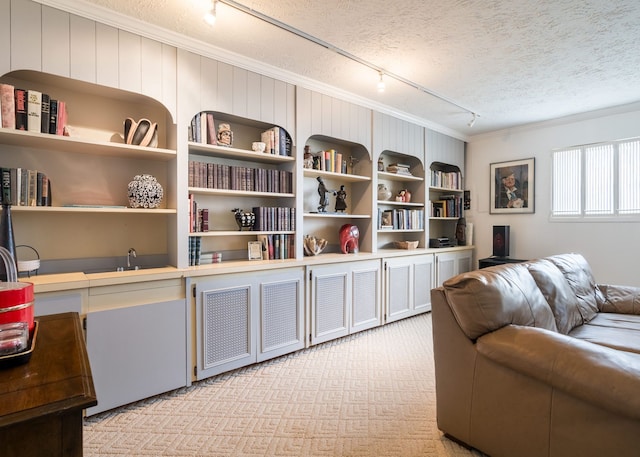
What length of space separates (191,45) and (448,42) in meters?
1.92

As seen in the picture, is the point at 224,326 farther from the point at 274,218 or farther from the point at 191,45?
the point at 191,45

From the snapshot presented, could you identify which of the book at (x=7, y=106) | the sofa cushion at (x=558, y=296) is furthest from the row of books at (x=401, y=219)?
the book at (x=7, y=106)

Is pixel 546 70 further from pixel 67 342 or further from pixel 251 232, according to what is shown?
pixel 67 342

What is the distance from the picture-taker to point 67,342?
3.26ft

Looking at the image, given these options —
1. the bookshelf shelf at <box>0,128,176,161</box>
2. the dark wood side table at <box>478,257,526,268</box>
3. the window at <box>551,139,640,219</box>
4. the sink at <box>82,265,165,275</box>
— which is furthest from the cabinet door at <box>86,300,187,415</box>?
the window at <box>551,139,640,219</box>

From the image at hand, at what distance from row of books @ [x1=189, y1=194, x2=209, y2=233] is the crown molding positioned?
43.9 inches

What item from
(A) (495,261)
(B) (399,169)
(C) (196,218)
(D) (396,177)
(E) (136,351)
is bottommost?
(E) (136,351)

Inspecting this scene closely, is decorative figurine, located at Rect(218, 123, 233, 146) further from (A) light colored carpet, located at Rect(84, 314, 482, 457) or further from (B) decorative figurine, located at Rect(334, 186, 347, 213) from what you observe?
(A) light colored carpet, located at Rect(84, 314, 482, 457)

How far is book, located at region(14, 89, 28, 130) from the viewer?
1896 millimetres

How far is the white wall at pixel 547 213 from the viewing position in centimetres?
377

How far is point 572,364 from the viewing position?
1267 mm

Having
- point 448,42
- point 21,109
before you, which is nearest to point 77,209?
point 21,109

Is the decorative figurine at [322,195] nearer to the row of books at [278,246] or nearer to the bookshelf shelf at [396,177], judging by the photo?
the row of books at [278,246]

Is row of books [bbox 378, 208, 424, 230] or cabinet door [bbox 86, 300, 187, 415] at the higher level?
row of books [bbox 378, 208, 424, 230]
